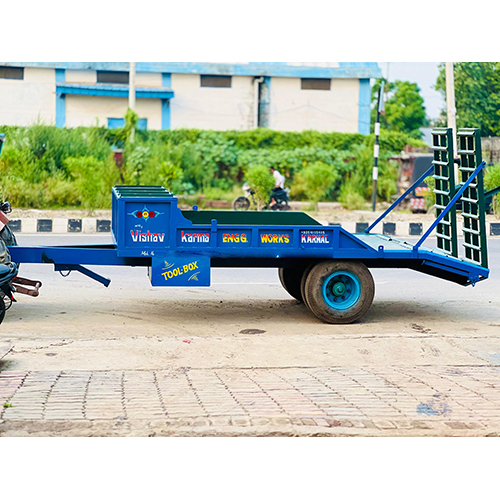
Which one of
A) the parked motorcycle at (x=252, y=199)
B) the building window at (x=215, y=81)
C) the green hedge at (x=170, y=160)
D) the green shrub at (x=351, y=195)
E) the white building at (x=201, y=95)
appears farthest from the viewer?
the building window at (x=215, y=81)

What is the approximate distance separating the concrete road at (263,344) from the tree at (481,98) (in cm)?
2165

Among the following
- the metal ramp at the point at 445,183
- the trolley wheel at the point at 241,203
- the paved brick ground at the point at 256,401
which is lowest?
the paved brick ground at the point at 256,401

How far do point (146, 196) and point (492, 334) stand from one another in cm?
413

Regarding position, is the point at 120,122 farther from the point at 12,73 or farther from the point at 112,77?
the point at 12,73

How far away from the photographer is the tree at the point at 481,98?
30719 mm

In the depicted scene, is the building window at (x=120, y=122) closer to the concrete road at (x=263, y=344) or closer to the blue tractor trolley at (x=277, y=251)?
the concrete road at (x=263, y=344)

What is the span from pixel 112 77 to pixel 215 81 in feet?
14.5

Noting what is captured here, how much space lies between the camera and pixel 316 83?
3253cm

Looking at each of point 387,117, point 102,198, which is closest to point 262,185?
point 102,198

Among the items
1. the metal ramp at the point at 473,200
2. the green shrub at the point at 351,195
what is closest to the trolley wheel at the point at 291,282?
the metal ramp at the point at 473,200

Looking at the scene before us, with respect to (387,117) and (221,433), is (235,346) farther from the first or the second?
(387,117)

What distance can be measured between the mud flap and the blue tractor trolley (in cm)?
1

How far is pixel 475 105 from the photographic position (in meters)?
31.2

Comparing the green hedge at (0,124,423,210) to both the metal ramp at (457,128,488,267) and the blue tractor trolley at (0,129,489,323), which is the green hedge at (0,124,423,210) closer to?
the blue tractor trolley at (0,129,489,323)
